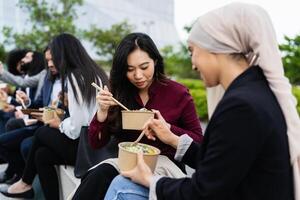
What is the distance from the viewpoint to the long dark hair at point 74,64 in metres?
2.86

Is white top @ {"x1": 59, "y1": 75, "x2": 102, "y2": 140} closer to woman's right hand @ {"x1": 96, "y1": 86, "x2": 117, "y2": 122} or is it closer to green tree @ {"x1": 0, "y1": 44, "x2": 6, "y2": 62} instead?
woman's right hand @ {"x1": 96, "y1": 86, "x2": 117, "y2": 122}

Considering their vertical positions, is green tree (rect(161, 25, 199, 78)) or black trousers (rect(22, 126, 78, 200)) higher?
black trousers (rect(22, 126, 78, 200))

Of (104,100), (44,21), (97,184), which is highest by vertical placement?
(44,21)

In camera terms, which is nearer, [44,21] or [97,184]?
[97,184]

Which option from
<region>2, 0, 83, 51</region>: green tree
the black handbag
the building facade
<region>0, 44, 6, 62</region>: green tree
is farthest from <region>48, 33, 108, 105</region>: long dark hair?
the building facade

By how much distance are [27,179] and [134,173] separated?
5.76 ft

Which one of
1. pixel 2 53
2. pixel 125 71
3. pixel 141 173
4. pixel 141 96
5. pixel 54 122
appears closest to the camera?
pixel 141 173

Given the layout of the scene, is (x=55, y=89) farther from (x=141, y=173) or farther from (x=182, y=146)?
(x=141, y=173)

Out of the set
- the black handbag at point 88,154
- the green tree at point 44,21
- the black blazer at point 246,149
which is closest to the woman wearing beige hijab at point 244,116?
the black blazer at point 246,149

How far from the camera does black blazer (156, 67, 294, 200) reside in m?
1.20

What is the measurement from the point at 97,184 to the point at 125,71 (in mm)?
691

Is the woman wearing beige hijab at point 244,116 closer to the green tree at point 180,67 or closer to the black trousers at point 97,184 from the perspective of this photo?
the black trousers at point 97,184

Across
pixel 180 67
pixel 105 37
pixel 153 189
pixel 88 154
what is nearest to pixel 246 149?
pixel 153 189

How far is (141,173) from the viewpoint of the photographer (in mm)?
1562
